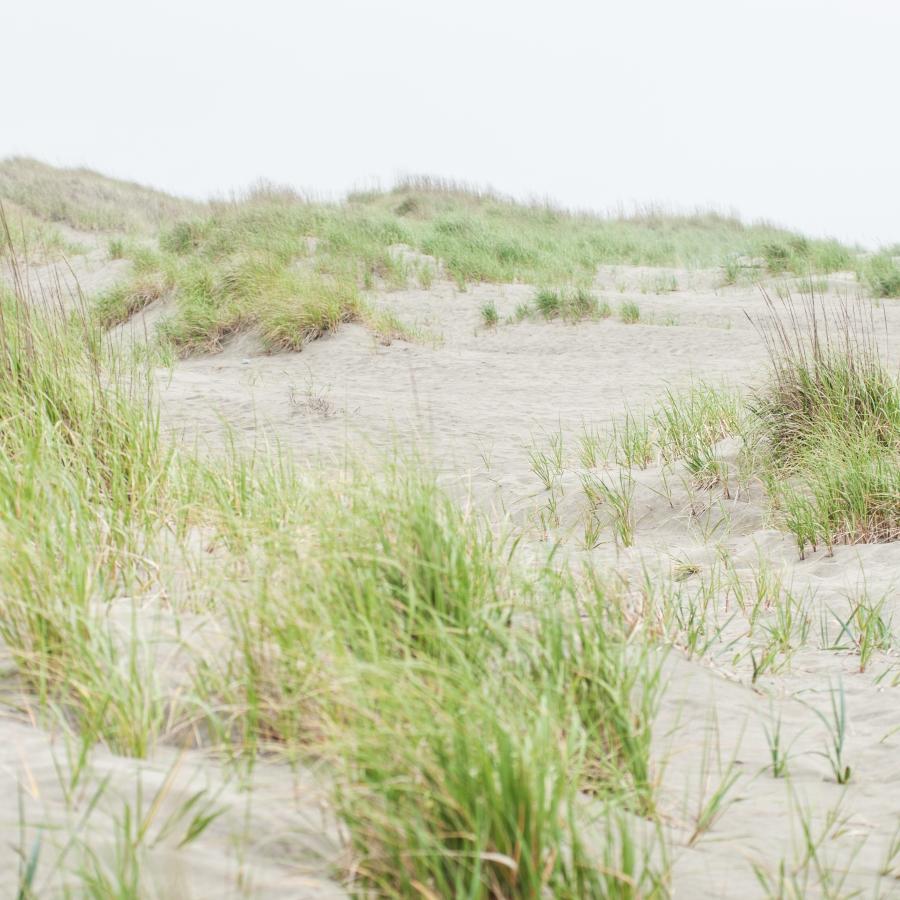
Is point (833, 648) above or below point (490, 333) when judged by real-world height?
below

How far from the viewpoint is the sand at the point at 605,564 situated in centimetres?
143

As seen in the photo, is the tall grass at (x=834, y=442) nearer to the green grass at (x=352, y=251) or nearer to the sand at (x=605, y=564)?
the sand at (x=605, y=564)

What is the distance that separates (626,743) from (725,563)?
1940 millimetres

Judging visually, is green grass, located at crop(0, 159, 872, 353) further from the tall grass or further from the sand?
the tall grass

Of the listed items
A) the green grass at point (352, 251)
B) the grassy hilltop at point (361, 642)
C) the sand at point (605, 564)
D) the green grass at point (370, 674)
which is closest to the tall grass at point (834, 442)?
the grassy hilltop at point (361, 642)

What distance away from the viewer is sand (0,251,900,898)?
143 centimetres

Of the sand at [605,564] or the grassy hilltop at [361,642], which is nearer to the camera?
the grassy hilltop at [361,642]

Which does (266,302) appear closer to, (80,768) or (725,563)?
(725,563)

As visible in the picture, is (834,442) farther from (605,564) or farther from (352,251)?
(352,251)

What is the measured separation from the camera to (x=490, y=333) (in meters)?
9.59

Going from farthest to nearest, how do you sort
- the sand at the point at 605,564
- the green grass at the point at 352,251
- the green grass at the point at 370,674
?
the green grass at the point at 352,251
the sand at the point at 605,564
the green grass at the point at 370,674

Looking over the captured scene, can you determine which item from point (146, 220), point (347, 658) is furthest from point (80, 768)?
point (146, 220)

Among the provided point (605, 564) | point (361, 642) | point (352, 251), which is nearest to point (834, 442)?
point (605, 564)

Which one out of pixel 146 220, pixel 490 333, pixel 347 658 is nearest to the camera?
pixel 347 658
